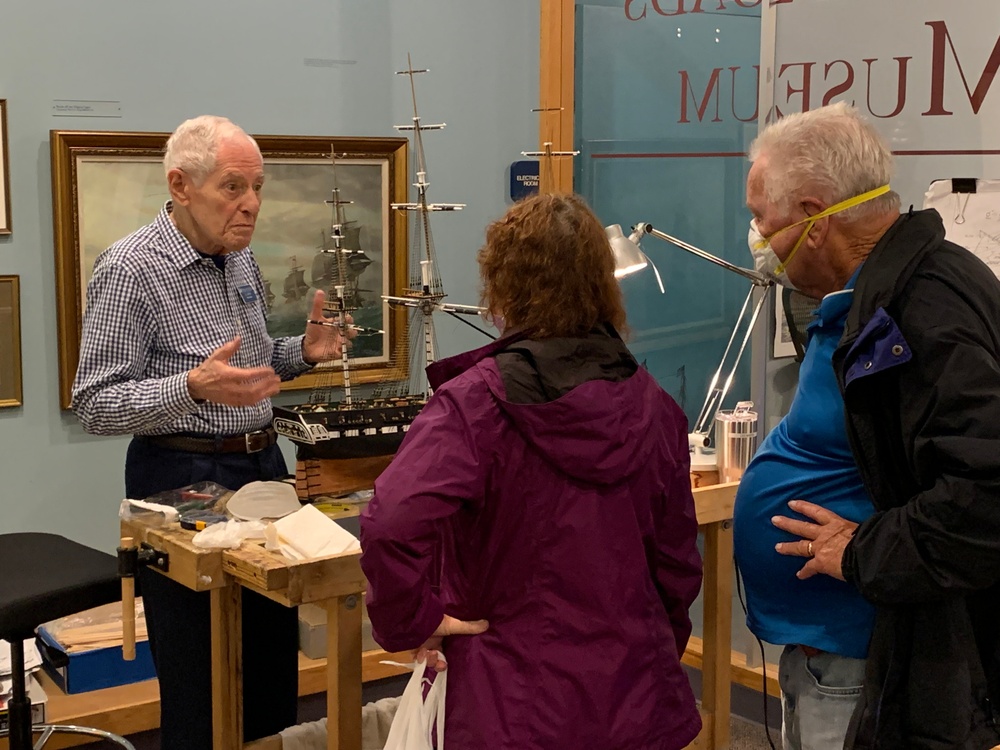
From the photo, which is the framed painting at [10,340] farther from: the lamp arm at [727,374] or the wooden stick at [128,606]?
the lamp arm at [727,374]

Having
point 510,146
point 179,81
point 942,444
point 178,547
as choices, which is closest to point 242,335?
point 178,547

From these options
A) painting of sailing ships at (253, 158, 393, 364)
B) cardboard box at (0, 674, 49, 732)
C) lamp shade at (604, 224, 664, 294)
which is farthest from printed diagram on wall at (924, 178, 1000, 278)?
cardboard box at (0, 674, 49, 732)

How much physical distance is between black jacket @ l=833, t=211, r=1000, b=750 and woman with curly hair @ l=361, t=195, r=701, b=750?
1.08 feet

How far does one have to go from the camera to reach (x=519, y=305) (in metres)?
1.81

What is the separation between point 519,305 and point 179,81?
2395mm

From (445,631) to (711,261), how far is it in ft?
5.21

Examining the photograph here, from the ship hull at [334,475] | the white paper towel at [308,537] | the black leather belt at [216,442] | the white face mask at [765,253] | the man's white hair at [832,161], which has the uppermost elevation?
the man's white hair at [832,161]

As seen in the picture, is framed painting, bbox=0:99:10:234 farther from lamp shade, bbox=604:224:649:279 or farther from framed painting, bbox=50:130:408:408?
lamp shade, bbox=604:224:649:279

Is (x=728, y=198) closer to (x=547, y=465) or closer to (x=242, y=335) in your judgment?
(x=242, y=335)

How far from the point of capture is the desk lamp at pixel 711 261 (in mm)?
2795

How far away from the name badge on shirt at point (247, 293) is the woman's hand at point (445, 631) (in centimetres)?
122

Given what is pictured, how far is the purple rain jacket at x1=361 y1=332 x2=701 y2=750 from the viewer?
169cm

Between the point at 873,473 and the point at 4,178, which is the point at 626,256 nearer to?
the point at 873,473

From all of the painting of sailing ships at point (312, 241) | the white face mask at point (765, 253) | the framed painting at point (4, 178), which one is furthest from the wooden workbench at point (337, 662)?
the framed painting at point (4, 178)
